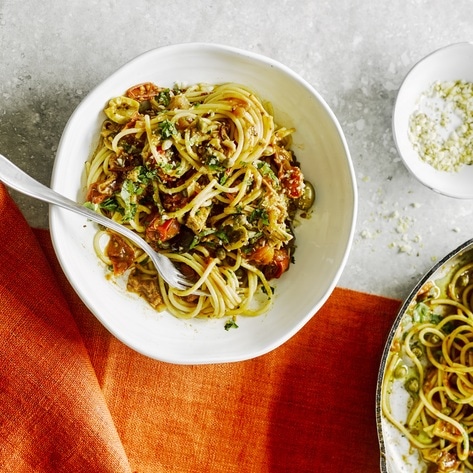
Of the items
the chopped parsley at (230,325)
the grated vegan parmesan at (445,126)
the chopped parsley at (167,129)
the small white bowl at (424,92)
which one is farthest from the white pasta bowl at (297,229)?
the grated vegan parmesan at (445,126)

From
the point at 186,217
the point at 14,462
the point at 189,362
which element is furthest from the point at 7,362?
the point at 186,217

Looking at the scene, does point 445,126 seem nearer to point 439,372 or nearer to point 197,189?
point 439,372

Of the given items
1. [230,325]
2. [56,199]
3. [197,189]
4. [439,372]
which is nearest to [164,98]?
[197,189]

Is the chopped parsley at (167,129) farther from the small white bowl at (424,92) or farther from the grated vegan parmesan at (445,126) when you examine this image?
the grated vegan parmesan at (445,126)

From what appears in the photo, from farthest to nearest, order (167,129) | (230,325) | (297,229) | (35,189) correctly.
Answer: (297,229)
(230,325)
(167,129)
(35,189)

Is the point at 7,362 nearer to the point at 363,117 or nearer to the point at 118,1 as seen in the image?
the point at 118,1

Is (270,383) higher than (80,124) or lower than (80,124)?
lower
